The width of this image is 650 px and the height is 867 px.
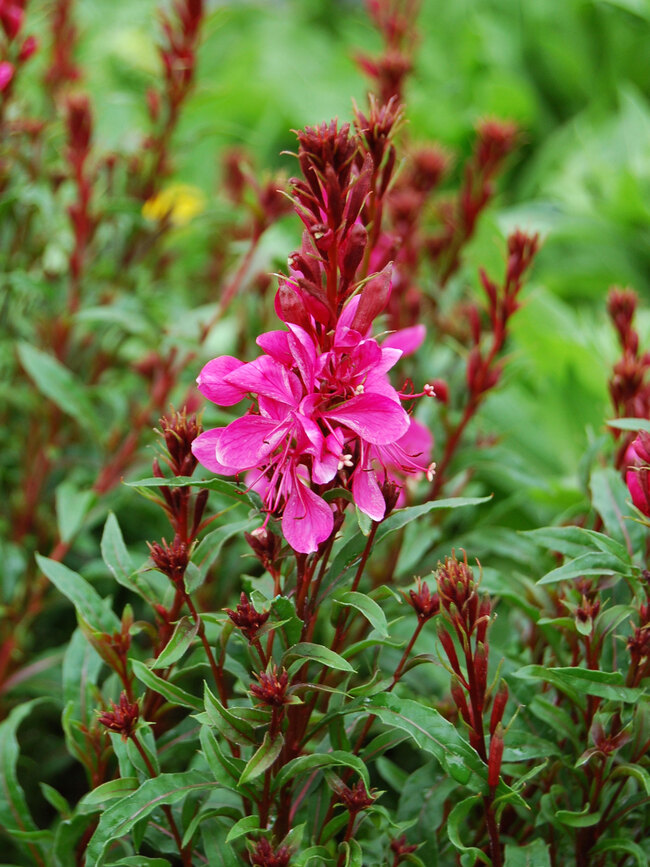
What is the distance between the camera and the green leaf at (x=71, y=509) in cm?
124

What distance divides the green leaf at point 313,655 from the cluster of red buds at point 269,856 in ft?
0.50

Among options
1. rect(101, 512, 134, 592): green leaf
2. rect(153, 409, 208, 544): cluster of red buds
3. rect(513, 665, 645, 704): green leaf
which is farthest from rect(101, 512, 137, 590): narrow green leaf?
rect(513, 665, 645, 704): green leaf

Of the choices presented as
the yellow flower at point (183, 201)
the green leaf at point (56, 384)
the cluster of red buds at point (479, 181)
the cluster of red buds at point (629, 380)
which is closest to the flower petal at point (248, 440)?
the cluster of red buds at point (629, 380)

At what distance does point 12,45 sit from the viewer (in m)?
1.46

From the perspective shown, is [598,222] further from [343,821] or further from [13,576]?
[343,821]

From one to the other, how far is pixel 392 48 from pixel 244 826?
1584mm

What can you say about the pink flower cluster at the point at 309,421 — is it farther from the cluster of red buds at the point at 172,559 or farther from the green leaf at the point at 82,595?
the green leaf at the point at 82,595

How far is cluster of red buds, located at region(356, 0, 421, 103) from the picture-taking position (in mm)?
1511

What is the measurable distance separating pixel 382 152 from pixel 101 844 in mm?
731

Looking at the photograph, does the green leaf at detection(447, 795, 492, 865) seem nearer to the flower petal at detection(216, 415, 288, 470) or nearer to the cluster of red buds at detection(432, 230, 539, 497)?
the flower petal at detection(216, 415, 288, 470)

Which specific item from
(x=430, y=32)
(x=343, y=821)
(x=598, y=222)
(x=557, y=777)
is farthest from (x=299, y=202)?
(x=430, y=32)

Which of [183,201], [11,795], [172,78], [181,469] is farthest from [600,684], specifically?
[183,201]

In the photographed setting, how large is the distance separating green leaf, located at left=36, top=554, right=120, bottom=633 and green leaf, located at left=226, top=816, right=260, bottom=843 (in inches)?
11.1

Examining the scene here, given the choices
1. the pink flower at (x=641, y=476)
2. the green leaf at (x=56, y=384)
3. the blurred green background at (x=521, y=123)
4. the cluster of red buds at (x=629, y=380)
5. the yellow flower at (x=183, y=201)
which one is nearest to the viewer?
the pink flower at (x=641, y=476)
